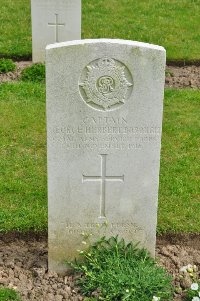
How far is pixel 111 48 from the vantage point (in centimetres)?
462

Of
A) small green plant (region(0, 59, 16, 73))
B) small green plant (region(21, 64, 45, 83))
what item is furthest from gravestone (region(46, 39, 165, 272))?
small green plant (region(0, 59, 16, 73))

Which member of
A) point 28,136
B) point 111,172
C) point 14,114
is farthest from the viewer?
point 14,114

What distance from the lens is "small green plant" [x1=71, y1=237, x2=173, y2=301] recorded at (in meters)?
4.83

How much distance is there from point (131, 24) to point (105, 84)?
7.83 metres

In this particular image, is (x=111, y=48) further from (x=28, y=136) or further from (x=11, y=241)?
(x=28, y=136)

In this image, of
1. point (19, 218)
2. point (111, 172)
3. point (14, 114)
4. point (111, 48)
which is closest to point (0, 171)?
point (19, 218)

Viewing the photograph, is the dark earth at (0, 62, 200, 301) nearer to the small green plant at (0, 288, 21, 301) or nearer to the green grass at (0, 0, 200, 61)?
the small green plant at (0, 288, 21, 301)

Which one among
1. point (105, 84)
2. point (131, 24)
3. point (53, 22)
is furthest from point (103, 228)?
point (131, 24)

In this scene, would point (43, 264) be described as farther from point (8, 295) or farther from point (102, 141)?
point (102, 141)

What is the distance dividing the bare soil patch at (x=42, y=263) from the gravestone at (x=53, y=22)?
5.12 m

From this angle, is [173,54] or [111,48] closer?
[111,48]

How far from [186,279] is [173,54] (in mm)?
6327

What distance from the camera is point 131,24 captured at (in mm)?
12344

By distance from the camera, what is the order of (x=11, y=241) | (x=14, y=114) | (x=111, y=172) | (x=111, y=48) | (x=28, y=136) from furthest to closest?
(x=14, y=114)
(x=28, y=136)
(x=11, y=241)
(x=111, y=172)
(x=111, y=48)
